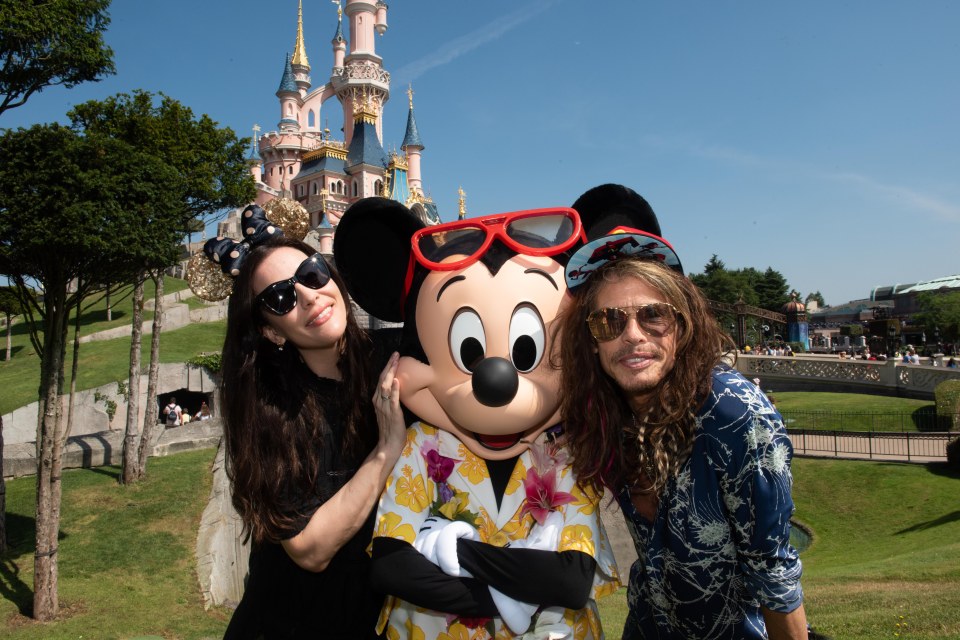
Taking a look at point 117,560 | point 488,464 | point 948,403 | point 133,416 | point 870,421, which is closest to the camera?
point 488,464

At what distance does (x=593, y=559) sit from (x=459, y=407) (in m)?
0.79

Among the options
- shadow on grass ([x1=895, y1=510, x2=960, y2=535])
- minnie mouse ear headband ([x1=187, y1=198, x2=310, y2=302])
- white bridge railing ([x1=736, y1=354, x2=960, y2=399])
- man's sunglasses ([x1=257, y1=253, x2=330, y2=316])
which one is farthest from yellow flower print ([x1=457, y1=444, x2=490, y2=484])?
white bridge railing ([x1=736, y1=354, x2=960, y2=399])

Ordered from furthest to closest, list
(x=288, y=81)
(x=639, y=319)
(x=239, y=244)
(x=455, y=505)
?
(x=288, y=81)
(x=239, y=244)
(x=455, y=505)
(x=639, y=319)

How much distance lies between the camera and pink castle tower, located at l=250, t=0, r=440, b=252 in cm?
4586

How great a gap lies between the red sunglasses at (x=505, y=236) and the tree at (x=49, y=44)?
7091 mm

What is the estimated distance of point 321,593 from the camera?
2654mm

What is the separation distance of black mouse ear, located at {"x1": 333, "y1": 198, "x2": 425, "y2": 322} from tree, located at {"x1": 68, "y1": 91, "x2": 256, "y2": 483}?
29.9ft

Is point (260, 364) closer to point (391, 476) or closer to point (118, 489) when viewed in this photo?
point (391, 476)

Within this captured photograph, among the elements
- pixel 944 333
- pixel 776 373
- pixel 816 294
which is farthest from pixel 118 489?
pixel 816 294

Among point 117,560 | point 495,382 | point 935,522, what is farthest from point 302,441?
point 935,522

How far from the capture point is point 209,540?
978 centimetres

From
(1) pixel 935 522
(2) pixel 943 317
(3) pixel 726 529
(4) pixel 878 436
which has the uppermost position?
(2) pixel 943 317

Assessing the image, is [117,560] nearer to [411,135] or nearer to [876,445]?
[876,445]

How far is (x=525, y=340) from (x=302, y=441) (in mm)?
1040
